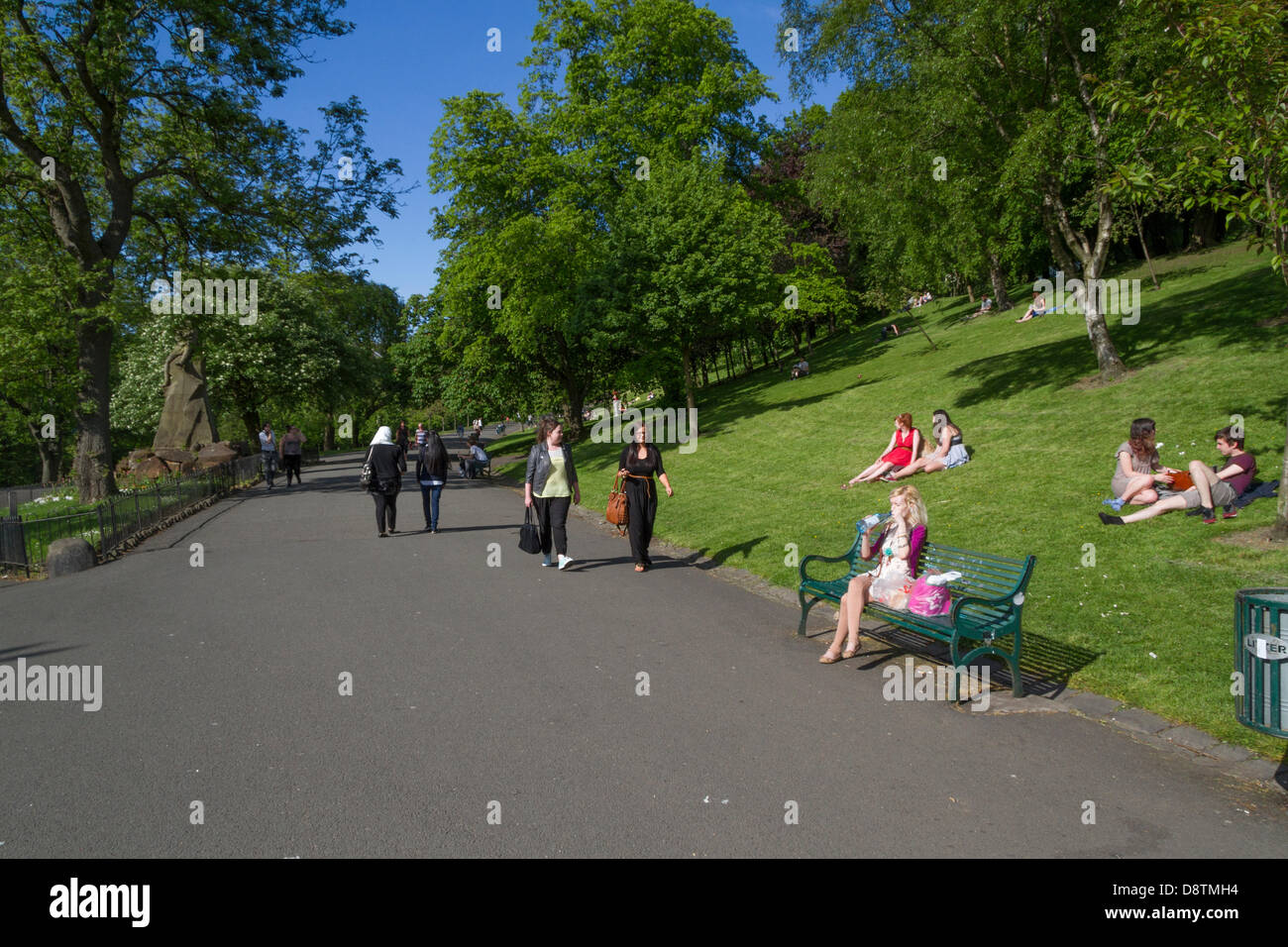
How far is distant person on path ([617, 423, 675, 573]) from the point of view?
10.4m

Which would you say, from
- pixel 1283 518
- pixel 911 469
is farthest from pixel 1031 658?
pixel 911 469

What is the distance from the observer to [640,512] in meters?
10.5

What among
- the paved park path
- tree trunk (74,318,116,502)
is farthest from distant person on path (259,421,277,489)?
the paved park path

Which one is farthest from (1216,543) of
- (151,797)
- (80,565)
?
(80,565)

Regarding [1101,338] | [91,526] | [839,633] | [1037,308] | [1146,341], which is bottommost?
[839,633]

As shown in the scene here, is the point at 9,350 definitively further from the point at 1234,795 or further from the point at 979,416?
the point at 1234,795

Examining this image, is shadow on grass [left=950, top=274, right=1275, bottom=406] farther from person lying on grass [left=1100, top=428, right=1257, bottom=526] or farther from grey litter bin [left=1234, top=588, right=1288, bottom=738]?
grey litter bin [left=1234, top=588, right=1288, bottom=738]

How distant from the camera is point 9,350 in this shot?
65.6 ft

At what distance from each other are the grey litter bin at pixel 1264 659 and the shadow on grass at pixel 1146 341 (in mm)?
15393

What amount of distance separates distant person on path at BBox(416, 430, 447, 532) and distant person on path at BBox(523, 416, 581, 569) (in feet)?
13.2

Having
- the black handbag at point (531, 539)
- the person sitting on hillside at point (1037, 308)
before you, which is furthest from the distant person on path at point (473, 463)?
the person sitting on hillside at point (1037, 308)

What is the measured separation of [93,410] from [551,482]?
52.5ft

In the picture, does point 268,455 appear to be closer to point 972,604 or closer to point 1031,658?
point 972,604
